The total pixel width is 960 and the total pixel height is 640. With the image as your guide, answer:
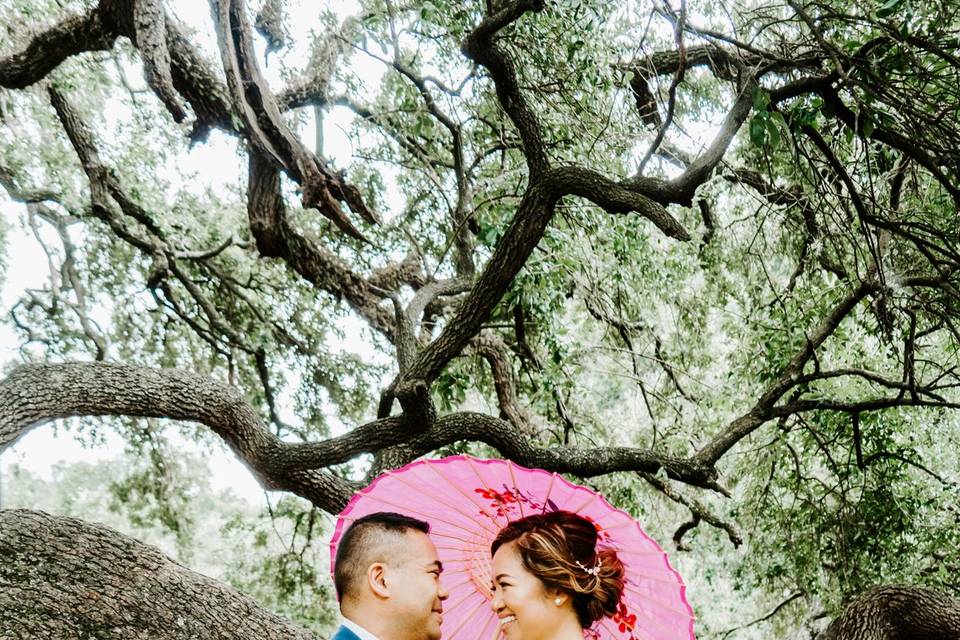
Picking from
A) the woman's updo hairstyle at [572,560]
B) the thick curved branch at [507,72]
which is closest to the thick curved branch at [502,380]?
the thick curved branch at [507,72]

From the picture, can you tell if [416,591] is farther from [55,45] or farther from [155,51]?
[55,45]

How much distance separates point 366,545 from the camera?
7.03ft

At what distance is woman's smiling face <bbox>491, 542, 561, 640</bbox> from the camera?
227 cm

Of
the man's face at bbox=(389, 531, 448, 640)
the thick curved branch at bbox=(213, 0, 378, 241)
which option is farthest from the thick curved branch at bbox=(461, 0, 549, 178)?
the man's face at bbox=(389, 531, 448, 640)

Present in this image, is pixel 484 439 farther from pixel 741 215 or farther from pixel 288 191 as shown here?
pixel 288 191

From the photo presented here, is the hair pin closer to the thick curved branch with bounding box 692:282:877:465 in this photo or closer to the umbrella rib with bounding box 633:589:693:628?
the umbrella rib with bounding box 633:589:693:628

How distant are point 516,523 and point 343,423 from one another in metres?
5.41

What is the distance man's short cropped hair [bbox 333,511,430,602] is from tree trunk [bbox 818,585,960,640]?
10.5 ft

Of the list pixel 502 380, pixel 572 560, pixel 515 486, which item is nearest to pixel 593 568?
pixel 572 560

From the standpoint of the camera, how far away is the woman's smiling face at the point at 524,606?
2.27 meters

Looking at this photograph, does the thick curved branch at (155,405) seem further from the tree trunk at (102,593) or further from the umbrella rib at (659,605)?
the umbrella rib at (659,605)

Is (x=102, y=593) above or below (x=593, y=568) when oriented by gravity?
below

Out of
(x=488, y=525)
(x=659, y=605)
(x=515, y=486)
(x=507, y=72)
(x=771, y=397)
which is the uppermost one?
(x=507, y=72)

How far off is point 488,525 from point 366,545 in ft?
2.75
